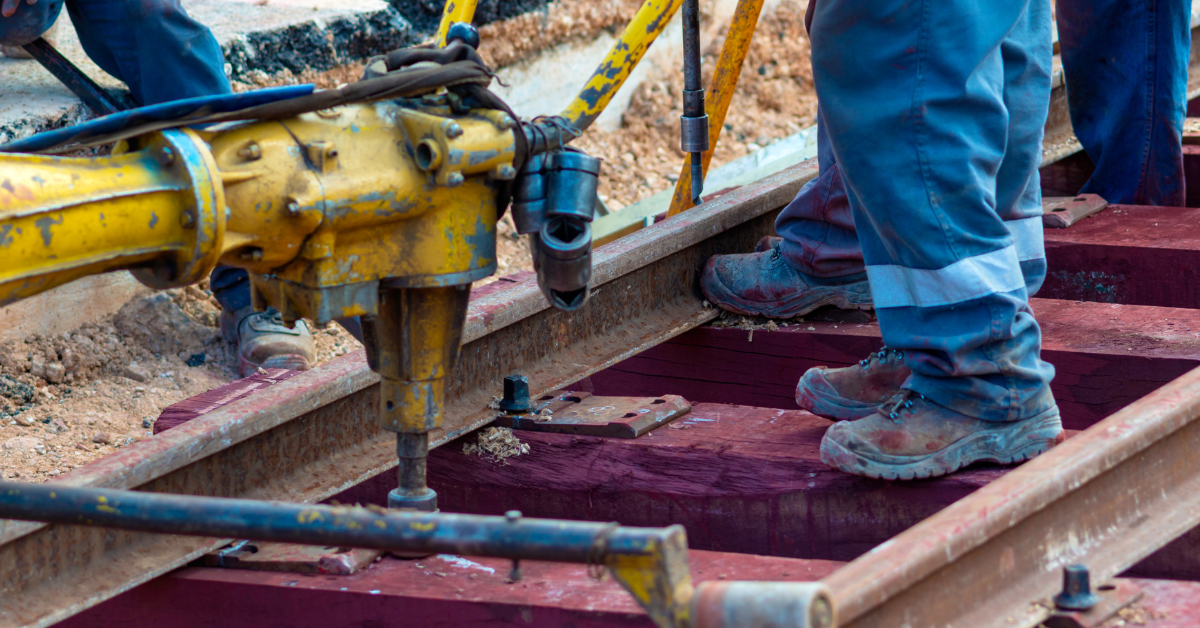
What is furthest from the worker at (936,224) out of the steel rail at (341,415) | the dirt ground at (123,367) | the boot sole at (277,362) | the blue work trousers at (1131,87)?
the boot sole at (277,362)

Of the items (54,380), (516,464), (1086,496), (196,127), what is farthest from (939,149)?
(54,380)

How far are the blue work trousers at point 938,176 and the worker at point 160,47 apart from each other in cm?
204

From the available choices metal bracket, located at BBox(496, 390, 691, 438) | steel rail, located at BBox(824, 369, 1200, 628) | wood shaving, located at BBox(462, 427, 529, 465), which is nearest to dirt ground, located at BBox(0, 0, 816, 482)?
metal bracket, located at BBox(496, 390, 691, 438)

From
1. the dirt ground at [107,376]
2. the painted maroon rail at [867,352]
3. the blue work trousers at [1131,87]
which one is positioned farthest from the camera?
the blue work trousers at [1131,87]

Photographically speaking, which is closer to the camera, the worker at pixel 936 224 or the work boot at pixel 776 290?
the worker at pixel 936 224

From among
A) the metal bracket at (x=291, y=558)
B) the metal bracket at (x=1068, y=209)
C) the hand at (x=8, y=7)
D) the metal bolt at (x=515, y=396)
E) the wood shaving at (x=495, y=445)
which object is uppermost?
the hand at (x=8, y=7)

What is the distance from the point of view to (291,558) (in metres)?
1.79

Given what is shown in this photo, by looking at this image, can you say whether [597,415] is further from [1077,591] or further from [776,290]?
[1077,591]

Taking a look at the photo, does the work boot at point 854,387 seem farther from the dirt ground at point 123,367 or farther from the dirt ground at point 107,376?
the dirt ground at point 107,376

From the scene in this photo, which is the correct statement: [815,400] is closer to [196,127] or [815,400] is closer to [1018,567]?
[1018,567]

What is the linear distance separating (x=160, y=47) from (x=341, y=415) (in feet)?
6.46

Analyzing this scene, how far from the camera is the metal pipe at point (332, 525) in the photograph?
1221 millimetres

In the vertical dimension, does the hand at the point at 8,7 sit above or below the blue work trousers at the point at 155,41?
above

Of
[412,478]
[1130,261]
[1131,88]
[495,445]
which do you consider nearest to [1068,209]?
[1130,261]
